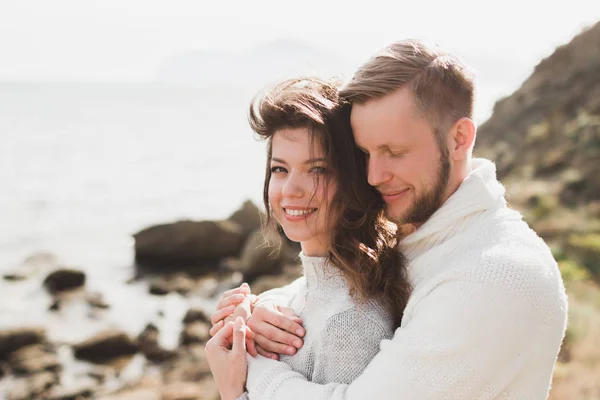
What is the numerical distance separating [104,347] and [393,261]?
8421mm

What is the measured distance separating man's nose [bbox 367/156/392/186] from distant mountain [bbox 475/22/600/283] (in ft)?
25.1

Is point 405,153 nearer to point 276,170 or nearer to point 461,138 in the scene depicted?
point 461,138

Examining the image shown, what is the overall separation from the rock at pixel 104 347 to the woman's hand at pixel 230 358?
778 centimetres

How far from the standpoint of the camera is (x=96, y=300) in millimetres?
12492

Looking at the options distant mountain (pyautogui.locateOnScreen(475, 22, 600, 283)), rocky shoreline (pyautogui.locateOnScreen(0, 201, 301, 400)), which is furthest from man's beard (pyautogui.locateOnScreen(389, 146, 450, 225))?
distant mountain (pyautogui.locateOnScreen(475, 22, 600, 283))

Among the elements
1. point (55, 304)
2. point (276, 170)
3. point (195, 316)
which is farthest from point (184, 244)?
point (276, 170)

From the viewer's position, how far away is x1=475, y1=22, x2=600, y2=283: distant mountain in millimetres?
11727

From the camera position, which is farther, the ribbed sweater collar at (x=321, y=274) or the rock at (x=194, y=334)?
the rock at (x=194, y=334)

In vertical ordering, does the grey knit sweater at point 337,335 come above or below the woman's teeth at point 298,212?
below

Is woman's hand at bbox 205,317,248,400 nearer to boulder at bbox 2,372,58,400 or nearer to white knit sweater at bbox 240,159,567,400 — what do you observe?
white knit sweater at bbox 240,159,567,400

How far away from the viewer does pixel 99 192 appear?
26.1 m

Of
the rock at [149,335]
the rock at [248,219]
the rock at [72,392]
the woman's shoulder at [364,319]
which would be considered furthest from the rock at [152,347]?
the woman's shoulder at [364,319]

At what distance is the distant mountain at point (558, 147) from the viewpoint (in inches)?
462

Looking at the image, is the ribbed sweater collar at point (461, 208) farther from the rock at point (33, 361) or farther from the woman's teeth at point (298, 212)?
the rock at point (33, 361)
